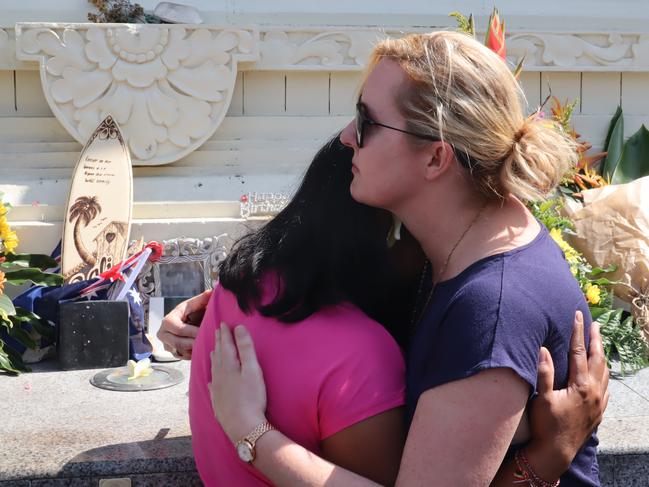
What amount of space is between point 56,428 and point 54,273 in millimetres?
1381

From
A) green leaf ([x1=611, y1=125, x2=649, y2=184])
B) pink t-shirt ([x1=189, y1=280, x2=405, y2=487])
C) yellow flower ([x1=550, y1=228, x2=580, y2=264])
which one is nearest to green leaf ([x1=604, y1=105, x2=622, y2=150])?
green leaf ([x1=611, y1=125, x2=649, y2=184])

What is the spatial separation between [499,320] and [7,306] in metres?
2.65

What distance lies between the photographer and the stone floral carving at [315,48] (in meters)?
4.60

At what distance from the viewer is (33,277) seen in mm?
3750

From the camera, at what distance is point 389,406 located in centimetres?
145

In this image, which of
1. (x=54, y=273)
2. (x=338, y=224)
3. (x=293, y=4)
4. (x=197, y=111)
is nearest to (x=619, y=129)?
(x=293, y=4)

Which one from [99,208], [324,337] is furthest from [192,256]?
[324,337]

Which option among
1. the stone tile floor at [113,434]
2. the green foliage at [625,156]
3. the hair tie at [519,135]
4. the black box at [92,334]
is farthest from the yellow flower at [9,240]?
the green foliage at [625,156]

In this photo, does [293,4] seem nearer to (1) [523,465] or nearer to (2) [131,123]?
(2) [131,123]

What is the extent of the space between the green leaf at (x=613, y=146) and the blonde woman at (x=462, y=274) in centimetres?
331

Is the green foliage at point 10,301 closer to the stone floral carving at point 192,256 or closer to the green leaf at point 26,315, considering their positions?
the green leaf at point 26,315

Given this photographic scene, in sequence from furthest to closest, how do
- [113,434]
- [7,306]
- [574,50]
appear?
[574,50] < [7,306] < [113,434]

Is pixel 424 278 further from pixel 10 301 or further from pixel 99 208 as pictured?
pixel 99 208

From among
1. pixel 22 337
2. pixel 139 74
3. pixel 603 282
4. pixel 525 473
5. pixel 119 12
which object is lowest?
pixel 22 337
